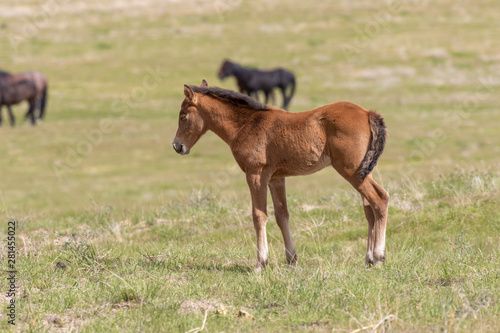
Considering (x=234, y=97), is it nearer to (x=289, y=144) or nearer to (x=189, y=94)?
(x=189, y=94)

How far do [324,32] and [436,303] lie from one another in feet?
160

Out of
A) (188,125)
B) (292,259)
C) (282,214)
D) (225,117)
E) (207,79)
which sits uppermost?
(225,117)

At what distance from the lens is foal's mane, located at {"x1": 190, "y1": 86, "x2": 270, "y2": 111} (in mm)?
7527

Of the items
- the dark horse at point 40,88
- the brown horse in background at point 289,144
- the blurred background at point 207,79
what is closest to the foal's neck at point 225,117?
the brown horse in background at point 289,144

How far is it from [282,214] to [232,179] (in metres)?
13.4

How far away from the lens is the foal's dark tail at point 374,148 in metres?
6.79

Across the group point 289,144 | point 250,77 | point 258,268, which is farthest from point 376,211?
point 250,77

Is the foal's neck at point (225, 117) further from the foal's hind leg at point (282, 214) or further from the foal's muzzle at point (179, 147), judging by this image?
the foal's hind leg at point (282, 214)

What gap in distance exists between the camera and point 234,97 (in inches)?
300

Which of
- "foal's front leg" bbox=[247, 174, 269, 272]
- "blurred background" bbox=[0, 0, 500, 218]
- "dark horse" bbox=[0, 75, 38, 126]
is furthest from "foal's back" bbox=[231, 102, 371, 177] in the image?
"dark horse" bbox=[0, 75, 38, 126]

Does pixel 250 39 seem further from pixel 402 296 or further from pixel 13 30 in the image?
pixel 402 296

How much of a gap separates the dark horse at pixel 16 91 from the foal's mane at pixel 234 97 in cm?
2535

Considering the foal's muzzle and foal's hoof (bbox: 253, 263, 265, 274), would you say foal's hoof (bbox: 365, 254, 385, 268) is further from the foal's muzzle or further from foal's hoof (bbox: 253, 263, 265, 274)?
the foal's muzzle

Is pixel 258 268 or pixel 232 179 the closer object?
pixel 258 268
